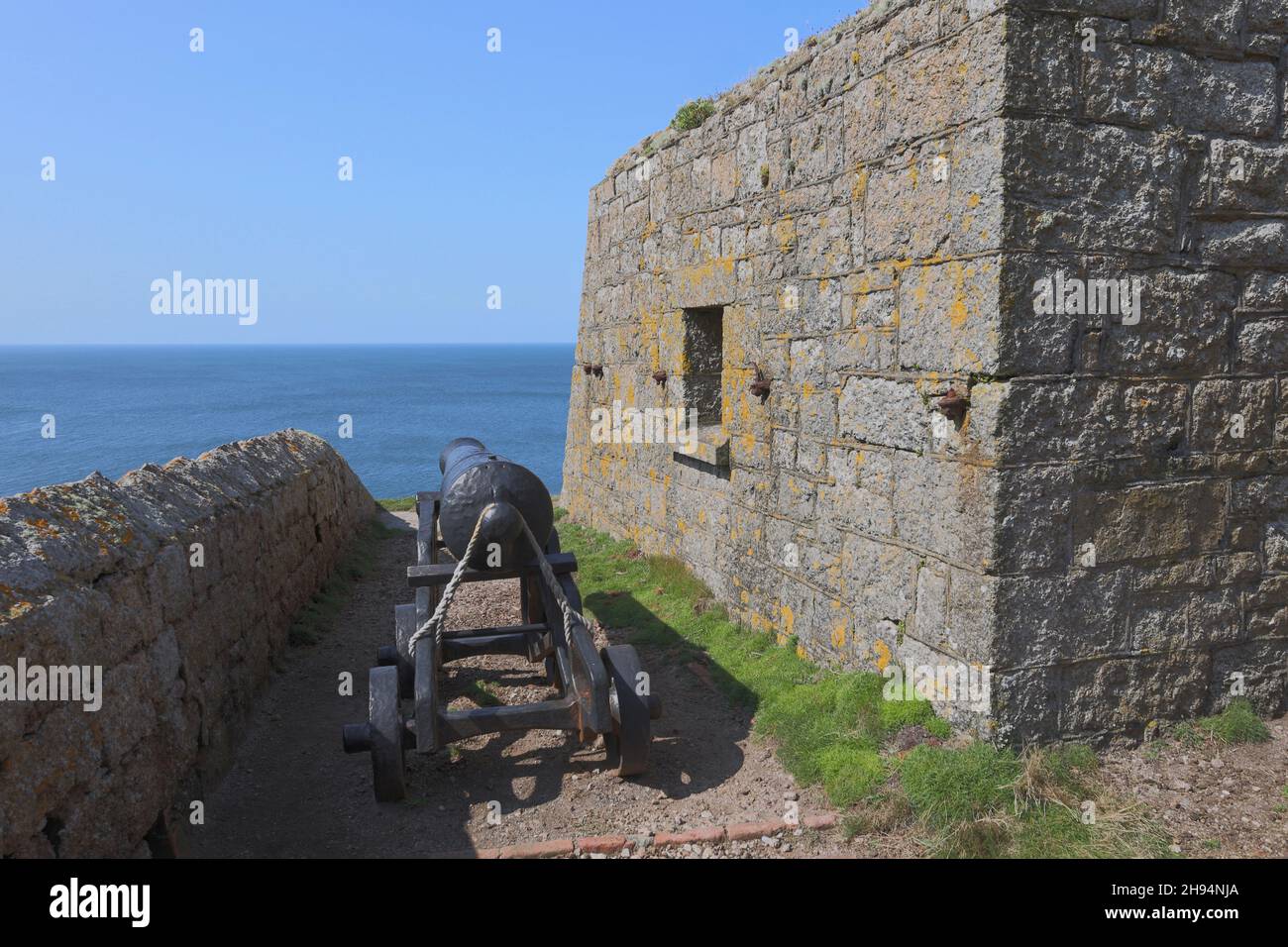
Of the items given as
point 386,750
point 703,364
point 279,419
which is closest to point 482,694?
point 386,750

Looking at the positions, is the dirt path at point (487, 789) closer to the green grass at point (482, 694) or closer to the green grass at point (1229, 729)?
the green grass at point (482, 694)

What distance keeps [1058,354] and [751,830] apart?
2590mm

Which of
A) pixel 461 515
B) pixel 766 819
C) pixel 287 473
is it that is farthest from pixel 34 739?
pixel 287 473

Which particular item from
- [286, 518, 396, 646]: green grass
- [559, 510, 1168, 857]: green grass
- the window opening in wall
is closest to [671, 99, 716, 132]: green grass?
the window opening in wall

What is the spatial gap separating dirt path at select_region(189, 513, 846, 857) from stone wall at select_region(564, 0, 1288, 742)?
101 centimetres

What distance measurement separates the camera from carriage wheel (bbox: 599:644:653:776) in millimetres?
4582

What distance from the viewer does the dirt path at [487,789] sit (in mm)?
4215

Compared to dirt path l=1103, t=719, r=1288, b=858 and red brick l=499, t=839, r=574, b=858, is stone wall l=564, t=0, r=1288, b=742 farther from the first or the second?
red brick l=499, t=839, r=574, b=858

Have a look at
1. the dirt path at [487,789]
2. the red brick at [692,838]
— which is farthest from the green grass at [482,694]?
the red brick at [692,838]

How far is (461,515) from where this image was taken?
5.22 metres

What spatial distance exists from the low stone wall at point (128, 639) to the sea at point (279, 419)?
560cm

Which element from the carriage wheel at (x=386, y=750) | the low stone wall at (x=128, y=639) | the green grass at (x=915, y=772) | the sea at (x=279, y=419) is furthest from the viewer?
the sea at (x=279, y=419)
